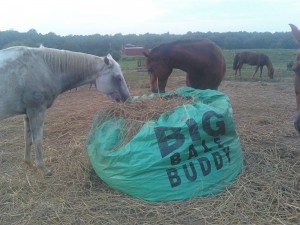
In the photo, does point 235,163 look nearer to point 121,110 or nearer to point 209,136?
point 209,136

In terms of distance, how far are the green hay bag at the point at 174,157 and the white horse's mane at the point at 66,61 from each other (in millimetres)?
1150

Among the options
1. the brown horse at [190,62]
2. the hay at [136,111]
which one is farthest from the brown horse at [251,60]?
the hay at [136,111]

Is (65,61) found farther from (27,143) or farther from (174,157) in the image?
(174,157)

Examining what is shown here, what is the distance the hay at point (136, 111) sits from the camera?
3.08 meters

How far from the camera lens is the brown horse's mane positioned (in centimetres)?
365

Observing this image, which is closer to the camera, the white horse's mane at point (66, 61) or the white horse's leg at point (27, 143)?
the white horse's mane at point (66, 61)

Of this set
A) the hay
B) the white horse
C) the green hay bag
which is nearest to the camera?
the green hay bag

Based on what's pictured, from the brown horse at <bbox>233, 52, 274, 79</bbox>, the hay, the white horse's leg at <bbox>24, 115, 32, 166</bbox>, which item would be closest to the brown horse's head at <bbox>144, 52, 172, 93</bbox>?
the hay

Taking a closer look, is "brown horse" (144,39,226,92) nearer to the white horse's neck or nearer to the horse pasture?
the horse pasture

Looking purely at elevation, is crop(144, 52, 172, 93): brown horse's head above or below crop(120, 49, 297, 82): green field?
above

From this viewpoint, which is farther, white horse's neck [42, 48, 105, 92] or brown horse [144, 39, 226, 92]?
brown horse [144, 39, 226, 92]

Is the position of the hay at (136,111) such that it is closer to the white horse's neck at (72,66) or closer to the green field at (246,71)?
the white horse's neck at (72,66)

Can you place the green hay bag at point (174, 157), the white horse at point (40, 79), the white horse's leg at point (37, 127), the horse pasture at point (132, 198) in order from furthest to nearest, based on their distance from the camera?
the white horse's leg at point (37, 127)
the white horse at point (40, 79)
the green hay bag at point (174, 157)
the horse pasture at point (132, 198)

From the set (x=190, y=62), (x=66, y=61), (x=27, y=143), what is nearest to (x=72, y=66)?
(x=66, y=61)
